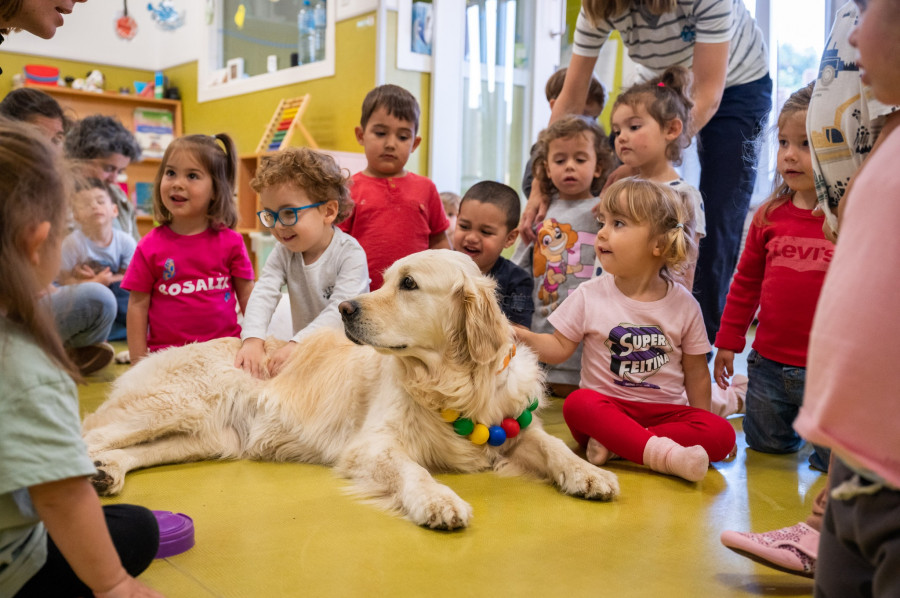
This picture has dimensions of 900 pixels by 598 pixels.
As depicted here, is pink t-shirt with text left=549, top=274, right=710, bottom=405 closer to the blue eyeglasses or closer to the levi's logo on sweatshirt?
the levi's logo on sweatshirt

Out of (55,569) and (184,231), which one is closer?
(55,569)

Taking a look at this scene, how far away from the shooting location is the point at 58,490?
1009 millimetres

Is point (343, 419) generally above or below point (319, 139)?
below

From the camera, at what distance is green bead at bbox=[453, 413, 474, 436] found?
2195 mm

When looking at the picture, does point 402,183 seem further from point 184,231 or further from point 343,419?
point 343,419

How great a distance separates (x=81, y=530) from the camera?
1.04 meters

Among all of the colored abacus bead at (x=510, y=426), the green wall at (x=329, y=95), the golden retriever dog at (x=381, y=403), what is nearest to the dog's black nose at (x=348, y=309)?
the golden retriever dog at (x=381, y=403)

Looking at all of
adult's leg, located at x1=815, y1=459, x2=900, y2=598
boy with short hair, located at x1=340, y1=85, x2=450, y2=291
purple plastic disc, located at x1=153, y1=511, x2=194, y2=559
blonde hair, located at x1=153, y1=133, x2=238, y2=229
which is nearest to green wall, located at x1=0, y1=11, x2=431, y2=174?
boy with short hair, located at x1=340, y1=85, x2=450, y2=291

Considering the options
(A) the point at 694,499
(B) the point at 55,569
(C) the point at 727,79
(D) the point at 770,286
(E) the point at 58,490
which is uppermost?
(C) the point at 727,79

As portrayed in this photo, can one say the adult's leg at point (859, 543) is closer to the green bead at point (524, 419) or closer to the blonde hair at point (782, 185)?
the green bead at point (524, 419)

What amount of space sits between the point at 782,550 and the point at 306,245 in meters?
1.97

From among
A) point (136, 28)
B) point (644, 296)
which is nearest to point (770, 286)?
point (644, 296)

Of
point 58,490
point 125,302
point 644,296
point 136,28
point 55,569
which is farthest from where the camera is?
point 136,28

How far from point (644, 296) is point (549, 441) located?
0.68 m
